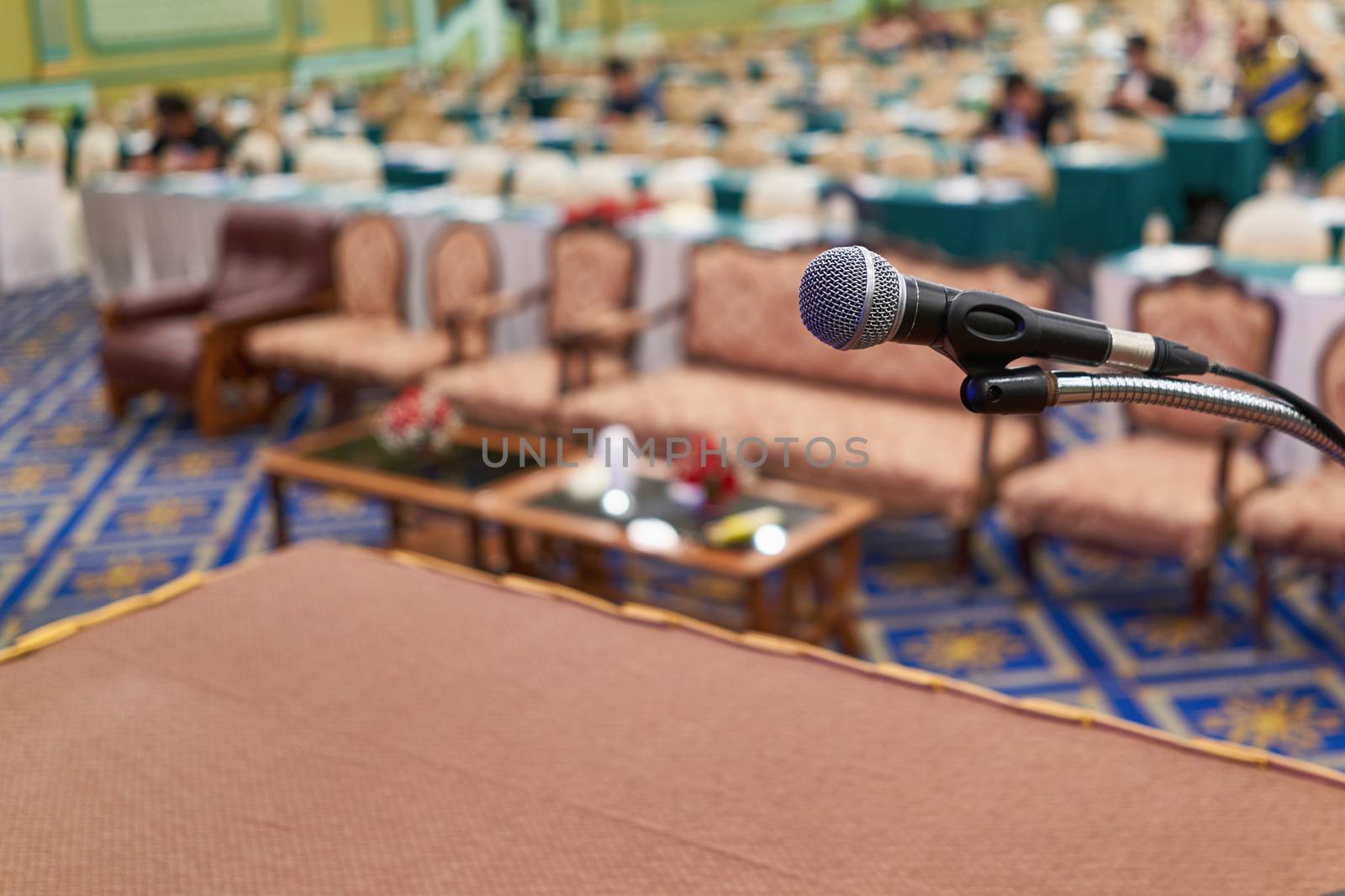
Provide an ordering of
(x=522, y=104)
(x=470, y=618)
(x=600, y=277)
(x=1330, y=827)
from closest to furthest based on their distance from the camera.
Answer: (x=1330, y=827) → (x=470, y=618) → (x=600, y=277) → (x=522, y=104)

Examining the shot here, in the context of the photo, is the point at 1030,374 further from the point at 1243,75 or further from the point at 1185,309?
the point at 1243,75

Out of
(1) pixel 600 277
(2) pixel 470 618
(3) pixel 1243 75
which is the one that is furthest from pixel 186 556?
(3) pixel 1243 75

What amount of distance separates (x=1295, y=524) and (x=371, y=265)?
390cm

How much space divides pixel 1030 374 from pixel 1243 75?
34.0 feet

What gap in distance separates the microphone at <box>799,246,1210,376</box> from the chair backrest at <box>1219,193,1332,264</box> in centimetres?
415

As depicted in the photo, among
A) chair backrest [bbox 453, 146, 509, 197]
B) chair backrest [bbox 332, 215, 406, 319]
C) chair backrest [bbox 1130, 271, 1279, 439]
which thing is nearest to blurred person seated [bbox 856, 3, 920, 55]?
chair backrest [bbox 453, 146, 509, 197]

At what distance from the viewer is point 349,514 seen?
5.04m

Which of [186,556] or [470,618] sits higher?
[470,618]

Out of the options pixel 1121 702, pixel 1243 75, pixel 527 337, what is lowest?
pixel 1121 702

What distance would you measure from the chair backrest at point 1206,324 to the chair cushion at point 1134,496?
0.10 m

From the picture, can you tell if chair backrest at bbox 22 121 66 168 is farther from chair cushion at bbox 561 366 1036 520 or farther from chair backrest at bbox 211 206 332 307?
chair cushion at bbox 561 366 1036 520

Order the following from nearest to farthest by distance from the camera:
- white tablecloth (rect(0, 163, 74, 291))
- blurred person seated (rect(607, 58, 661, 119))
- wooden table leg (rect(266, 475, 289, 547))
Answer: wooden table leg (rect(266, 475, 289, 547)), white tablecloth (rect(0, 163, 74, 291)), blurred person seated (rect(607, 58, 661, 119))

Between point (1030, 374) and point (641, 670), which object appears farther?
point (641, 670)

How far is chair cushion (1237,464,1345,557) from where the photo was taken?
11.5 ft
